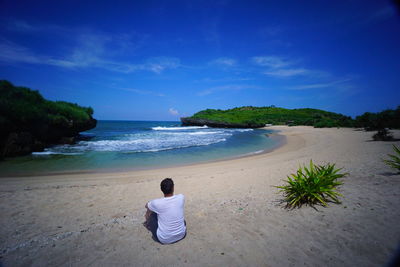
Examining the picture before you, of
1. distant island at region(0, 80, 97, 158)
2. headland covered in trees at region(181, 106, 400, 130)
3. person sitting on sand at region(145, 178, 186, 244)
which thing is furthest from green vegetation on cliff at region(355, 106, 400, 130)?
distant island at region(0, 80, 97, 158)

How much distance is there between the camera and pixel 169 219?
315 centimetres

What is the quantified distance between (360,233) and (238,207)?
2.38 m

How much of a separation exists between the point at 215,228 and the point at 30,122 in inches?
725

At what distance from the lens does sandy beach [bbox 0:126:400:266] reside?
274cm

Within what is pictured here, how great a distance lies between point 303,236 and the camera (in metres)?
3.08

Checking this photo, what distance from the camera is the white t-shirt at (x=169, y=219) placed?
123 inches

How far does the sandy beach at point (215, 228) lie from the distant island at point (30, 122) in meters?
9.40

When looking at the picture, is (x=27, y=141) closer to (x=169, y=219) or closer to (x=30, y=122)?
(x=30, y=122)

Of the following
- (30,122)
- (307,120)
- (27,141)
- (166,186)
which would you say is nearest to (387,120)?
(307,120)

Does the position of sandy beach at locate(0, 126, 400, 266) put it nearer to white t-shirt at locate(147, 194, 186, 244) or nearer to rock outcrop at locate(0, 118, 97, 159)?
white t-shirt at locate(147, 194, 186, 244)

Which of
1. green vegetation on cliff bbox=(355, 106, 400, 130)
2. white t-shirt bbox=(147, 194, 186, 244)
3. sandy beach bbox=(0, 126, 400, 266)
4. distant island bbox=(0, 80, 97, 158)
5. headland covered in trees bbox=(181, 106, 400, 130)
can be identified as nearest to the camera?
sandy beach bbox=(0, 126, 400, 266)

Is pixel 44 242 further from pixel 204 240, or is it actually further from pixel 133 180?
pixel 133 180

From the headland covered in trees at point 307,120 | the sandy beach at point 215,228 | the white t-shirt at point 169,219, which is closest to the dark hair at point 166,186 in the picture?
the white t-shirt at point 169,219

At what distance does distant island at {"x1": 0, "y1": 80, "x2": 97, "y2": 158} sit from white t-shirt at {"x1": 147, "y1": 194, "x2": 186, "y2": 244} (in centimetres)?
1503
